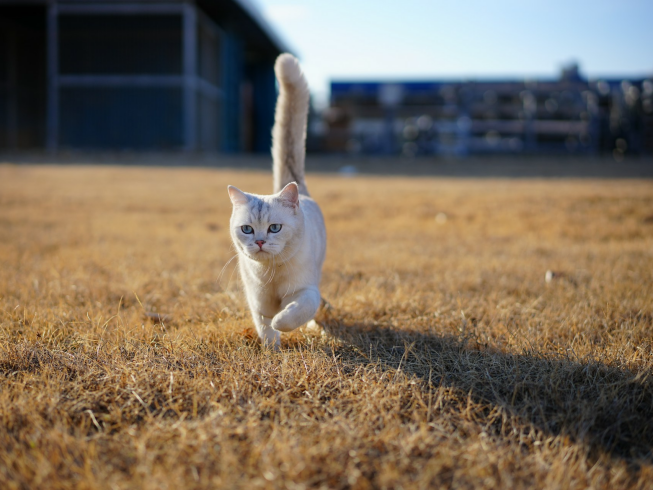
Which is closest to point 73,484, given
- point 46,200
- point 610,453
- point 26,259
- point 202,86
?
point 610,453

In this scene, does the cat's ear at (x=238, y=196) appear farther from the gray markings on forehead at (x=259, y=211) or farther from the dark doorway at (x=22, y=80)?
the dark doorway at (x=22, y=80)

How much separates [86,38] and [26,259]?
16.1 meters

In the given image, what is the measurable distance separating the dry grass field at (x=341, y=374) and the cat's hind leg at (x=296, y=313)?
127 millimetres

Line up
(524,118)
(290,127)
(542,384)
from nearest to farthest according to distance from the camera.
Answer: (542,384)
(290,127)
(524,118)

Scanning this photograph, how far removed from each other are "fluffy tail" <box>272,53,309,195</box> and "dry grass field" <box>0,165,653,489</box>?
27.6 inches

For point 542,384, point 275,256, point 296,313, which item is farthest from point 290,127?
point 542,384

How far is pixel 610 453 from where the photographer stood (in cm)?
139

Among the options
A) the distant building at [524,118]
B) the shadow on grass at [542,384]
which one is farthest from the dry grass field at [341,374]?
the distant building at [524,118]

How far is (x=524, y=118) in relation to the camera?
60.3 feet

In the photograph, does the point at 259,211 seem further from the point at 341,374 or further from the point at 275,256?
the point at 341,374

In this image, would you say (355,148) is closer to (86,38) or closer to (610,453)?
(86,38)

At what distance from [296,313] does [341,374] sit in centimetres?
28

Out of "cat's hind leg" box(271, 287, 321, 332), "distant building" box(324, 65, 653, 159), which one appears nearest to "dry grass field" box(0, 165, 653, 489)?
"cat's hind leg" box(271, 287, 321, 332)

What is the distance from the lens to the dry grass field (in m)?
1.29
